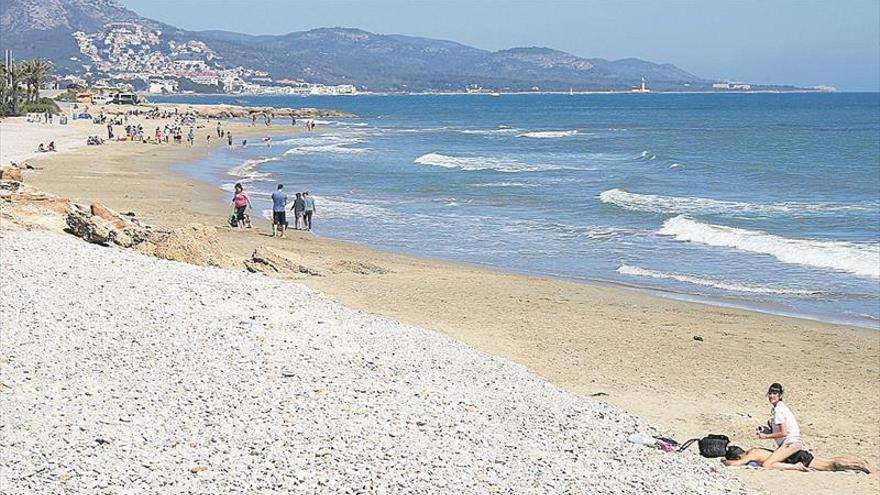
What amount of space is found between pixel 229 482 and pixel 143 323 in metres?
4.46

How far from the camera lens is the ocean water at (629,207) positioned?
819 inches

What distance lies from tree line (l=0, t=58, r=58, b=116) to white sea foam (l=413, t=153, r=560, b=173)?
36765 millimetres

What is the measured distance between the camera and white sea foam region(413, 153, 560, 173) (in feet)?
154

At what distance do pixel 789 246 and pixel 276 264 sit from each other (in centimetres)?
1240

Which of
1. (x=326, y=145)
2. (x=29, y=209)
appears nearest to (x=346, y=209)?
(x=29, y=209)

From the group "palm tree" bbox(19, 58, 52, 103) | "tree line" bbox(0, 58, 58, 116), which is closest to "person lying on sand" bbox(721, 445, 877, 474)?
"tree line" bbox(0, 58, 58, 116)

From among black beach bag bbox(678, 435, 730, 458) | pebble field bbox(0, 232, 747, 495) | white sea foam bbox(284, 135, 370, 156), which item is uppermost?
pebble field bbox(0, 232, 747, 495)

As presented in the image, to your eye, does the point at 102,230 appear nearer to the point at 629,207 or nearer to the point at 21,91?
the point at 629,207

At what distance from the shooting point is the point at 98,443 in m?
8.04

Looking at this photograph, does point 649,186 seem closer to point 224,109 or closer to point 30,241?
point 30,241

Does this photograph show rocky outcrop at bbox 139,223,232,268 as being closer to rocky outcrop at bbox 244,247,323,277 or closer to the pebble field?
rocky outcrop at bbox 244,247,323,277

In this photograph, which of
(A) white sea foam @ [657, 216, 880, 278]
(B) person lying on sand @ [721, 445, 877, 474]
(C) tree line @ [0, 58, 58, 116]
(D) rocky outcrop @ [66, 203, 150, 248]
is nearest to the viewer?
(B) person lying on sand @ [721, 445, 877, 474]

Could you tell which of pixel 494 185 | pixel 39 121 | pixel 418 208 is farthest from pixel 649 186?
pixel 39 121

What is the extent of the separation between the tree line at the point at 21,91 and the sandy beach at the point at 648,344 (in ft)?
194
